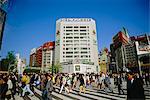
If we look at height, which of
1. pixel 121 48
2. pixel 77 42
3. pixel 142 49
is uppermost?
pixel 77 42

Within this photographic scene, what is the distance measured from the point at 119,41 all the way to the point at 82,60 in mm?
39175

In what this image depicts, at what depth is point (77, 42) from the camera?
3403 inches

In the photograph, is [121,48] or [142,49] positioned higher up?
[121,48]

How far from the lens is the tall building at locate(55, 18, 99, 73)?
8475 cm

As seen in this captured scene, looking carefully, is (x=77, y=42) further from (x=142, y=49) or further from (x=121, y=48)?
(x=142, y=49)

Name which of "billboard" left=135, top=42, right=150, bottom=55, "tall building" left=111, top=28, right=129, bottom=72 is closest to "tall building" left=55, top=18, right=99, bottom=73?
"tall building" left=111, top=28, right=129, bottom=72

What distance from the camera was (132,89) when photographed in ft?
18.9

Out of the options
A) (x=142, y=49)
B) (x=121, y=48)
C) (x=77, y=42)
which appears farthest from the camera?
(x=121, y=48)

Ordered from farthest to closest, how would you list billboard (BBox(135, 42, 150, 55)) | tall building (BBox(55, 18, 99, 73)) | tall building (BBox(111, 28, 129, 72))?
tall building (BBox(111, 28, 129, 72)), tall building (BBox(55, 18, 99, 73)), billboard (BBox(135, 42, 150, 55))

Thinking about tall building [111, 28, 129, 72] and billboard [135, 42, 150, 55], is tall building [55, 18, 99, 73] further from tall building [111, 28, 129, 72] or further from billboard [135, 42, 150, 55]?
billboard [135, 42, 150, 55]

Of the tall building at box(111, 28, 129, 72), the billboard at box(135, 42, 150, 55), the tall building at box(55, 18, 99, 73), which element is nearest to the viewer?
the billboard at box(135, 42, 150, 55)

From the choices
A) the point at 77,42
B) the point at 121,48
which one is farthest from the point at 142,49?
the point at 121,48

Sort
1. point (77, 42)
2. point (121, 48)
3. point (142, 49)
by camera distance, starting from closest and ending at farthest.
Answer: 1. point (142, 49)
2. point (77, 42)
3. point (121, 48)

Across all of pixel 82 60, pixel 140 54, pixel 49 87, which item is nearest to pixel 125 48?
pixel 82 60
